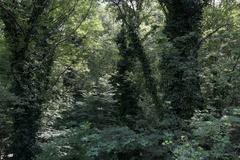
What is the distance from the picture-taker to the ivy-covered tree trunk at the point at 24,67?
44.0 feet

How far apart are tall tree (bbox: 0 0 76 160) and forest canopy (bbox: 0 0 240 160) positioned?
0.11ft

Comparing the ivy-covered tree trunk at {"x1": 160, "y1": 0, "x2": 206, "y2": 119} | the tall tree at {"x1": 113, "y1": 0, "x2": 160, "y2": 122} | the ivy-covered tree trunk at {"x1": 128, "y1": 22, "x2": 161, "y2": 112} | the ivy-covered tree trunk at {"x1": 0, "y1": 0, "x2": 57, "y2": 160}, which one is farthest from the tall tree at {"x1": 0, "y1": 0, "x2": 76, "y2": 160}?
the ivy-covered tree trunk at {"x1": 160, "y1": 0, "x2": 206, "y2": 119}

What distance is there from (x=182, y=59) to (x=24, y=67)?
5.43 m

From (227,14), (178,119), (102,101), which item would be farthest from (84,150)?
(227,14)

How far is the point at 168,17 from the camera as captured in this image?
1383 centimetres

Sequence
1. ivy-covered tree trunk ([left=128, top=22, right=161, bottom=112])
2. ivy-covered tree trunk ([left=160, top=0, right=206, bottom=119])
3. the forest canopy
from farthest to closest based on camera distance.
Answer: ivy-covered tree trunk ([left=128, top=22, right=161, bottom=112]) < ivy-covered tree trunk ([left=160, top=0, right=206, bottom=119]) < the forest canopy

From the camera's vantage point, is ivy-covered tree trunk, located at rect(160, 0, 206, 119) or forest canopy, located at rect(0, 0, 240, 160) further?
ivy-covered tree trunk, located at rect(160, 0, 206, 119)

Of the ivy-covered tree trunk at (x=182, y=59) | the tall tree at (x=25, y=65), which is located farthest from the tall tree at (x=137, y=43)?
the tall tree at (x=25, y=65)

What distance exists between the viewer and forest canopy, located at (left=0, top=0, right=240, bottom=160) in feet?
34.1

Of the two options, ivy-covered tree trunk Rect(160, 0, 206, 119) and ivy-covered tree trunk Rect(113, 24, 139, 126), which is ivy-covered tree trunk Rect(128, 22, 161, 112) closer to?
ivy-covered tree trunk Rect(160, 0, 206, 119)

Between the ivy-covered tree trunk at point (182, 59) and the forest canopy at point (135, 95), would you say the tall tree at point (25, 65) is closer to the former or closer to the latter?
the forest canopy at point (135, 95)

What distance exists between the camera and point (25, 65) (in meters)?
13.6

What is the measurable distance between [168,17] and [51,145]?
615 centimetres

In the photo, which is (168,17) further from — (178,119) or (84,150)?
(84,150)
